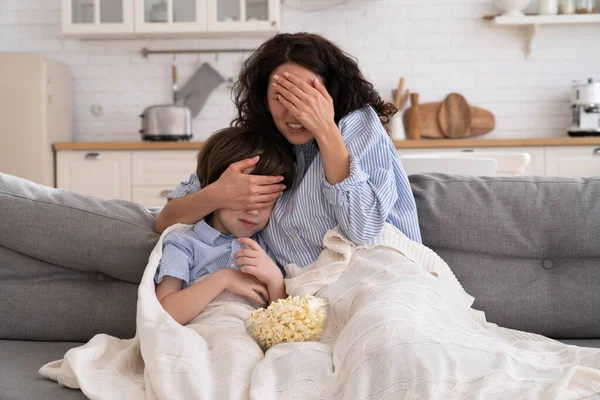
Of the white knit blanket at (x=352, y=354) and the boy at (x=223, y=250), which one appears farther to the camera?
the boy at (x=223, y=250)

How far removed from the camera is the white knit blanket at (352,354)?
1258mm

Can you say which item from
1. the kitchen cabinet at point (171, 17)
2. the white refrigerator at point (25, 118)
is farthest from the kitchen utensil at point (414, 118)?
the white refrigerator at point (25, 118)

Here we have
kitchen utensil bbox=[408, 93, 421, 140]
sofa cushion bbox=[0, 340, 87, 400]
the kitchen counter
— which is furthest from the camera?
kitchen utensil bbox=[408, 93, 421, 140]

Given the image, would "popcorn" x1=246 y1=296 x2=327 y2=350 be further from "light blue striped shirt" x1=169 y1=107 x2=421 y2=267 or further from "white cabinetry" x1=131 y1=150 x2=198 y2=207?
"white cabinetry" x1=131 y1=150 x2=198 y2=207

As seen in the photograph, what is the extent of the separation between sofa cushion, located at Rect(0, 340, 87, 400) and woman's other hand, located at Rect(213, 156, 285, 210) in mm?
513

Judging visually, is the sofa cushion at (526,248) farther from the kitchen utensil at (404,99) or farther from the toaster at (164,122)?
the kitchen utensil at (404,99)

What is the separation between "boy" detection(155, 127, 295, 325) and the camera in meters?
1.69

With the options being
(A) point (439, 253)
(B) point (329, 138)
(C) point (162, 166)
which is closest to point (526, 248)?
(A) point (439, 253)

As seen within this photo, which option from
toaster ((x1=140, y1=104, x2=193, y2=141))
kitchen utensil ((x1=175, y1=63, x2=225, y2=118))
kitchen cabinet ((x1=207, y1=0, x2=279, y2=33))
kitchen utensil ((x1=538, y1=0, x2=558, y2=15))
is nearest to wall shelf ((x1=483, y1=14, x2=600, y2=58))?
kitchen utensil ((x1=538, y1=0, x2=558, y2=15))

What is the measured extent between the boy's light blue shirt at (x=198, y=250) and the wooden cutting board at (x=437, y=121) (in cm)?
349

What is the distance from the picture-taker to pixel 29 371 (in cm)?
155

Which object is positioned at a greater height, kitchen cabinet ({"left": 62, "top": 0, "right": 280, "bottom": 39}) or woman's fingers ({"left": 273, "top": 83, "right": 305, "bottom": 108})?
kitchen cabinet ({"left": 62, "top": 0, "right": 280, "bottom": 39})

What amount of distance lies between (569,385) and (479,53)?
4219mm

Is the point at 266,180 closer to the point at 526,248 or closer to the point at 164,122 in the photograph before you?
the point at 526,248
